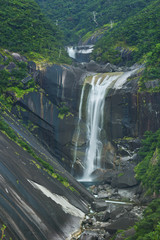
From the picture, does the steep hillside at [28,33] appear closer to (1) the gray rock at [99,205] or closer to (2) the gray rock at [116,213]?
(1) the gray rock at [99,205]

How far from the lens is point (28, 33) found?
7500cm

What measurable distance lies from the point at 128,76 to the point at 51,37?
82.5 feet

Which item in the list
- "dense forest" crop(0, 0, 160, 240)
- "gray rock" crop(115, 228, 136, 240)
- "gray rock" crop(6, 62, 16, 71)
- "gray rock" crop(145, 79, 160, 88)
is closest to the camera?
"gray rock" crop(115, 228, 136, 240)

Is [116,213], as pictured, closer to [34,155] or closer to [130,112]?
[34,155]

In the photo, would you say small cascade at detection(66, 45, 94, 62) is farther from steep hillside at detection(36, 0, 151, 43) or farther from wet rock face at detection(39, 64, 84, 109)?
wet rock face at detection(39, 64, 84, 109)

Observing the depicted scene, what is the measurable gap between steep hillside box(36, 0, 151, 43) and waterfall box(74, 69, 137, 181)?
138 feet

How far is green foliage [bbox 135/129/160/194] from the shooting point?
44125 mm

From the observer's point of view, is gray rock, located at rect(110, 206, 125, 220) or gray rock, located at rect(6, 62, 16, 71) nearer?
gray rock, located at rect(110, 206, 125, 220)

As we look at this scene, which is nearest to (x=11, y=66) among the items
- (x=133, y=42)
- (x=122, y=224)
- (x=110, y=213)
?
(x=133, y=42)

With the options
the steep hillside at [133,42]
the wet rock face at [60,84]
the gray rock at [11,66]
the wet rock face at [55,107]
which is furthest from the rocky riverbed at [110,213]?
the steep hillside at [133,42]

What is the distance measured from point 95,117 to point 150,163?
16.2m

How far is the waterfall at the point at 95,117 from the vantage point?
203 feet

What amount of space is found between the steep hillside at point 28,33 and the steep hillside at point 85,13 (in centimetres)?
2294

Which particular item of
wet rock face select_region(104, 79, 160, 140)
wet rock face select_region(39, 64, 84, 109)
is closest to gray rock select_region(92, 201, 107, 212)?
wet rock face select_region(104, 79, 160, 140)
